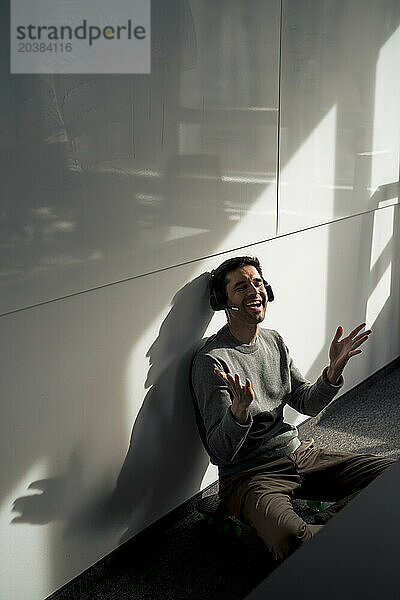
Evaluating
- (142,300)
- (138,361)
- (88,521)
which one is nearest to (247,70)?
(142,300)

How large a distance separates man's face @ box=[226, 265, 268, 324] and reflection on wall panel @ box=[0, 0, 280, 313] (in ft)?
0.42

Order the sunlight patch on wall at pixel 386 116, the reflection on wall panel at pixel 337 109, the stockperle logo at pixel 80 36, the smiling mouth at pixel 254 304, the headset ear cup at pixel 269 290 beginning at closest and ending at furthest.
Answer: the stockperle logo at pixel 80 36 < the smiling mouth at pixel 254 304 < the headset ear cup at pixel 269 290 < the reflection on wall panel at pixel 337 109 < the sunlight patch on wall at pixel 386 116

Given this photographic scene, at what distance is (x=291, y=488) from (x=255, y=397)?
0.30 meters

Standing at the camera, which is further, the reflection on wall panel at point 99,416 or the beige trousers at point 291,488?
the beige trousers at point 291,488

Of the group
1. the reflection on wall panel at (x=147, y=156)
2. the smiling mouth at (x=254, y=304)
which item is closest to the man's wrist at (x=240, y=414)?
the smiling mouth at (x=254, y=304)

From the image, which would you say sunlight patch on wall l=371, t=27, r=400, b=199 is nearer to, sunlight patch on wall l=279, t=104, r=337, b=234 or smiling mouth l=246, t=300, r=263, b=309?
sunlight patch on wall l=279, t=104, r=337, b=234

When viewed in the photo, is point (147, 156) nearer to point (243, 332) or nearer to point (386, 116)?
point (243, 332)

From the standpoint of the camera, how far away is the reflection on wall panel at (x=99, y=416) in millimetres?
1974

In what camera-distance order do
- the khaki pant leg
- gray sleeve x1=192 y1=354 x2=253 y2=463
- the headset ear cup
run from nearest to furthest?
the khaki pant leg < gray sleeve x1=192 y1=354 x2=253 y2=463 < the headset ear cup

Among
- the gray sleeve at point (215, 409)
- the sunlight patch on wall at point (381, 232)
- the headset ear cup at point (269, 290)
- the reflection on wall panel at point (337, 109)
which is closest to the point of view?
the gray sleeve at point (215, 409)

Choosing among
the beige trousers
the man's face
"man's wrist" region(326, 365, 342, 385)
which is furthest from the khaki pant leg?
the man's face

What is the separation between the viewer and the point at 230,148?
8.25 feet

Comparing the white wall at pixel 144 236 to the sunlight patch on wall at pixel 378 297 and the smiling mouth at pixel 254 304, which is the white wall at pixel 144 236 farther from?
the sunlight patch on wall at pixel 378 297

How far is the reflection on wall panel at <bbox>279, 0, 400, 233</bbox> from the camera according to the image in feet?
9.10
